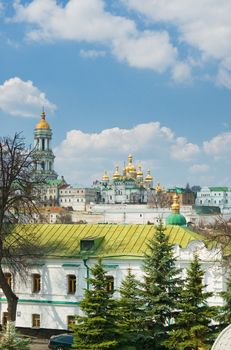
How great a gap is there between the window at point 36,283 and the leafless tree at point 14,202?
82 cm

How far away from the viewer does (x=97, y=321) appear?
63.2 ft

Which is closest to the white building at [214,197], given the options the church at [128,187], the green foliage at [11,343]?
the church at [128,187]

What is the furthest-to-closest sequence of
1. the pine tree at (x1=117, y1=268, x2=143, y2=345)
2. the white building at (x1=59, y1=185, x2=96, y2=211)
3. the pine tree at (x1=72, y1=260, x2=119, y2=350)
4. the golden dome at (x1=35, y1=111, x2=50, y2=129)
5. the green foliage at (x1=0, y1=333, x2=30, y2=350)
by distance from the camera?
the white building at (x1=59, y1=185, x2=96, y2=211), the golden dome at (x1=35, y1=111, x2=50, y2=129), the pine tree at (x1=117, y1=268, x2=143, y2=345), the pine tree at (x1=72, y1=260, x2=119, y2=350), the green foliage at (x1=0, y1=333, x2=30, y2=350)

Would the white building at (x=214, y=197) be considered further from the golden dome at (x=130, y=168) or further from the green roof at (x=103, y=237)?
the green roof at (x=103, y=237)

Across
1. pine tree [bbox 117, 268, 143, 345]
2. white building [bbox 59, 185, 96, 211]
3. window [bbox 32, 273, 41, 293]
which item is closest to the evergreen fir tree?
pine tree [bbox 117, 268, 143, 345]

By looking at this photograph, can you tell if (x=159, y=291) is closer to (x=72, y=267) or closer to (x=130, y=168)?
(x=72, y=267)

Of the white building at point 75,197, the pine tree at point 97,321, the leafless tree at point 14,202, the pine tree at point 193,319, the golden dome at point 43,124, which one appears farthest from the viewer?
the white building at point 75,197

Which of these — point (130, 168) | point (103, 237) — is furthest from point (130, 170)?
point (103, 237)

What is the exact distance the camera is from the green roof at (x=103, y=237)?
84.9 feet

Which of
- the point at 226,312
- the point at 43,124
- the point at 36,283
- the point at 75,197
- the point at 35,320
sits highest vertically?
the point at 43,124

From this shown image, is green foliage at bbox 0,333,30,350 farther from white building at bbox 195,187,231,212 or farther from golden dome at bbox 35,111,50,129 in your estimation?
white building at bbox 195,187,231,212

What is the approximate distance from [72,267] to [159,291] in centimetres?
663

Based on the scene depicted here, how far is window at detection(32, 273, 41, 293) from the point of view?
26.8m

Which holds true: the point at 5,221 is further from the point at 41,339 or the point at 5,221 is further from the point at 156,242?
the point at 156,242
